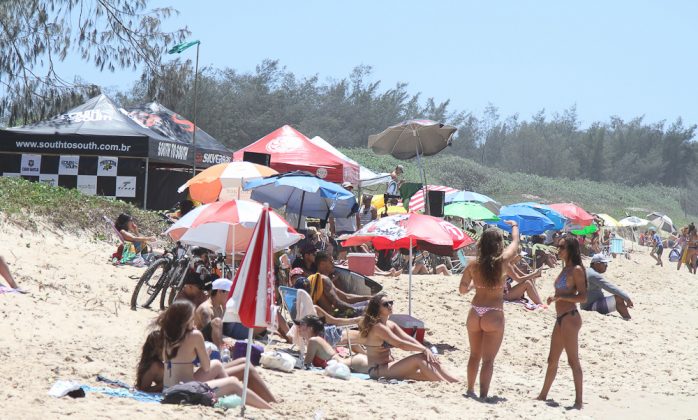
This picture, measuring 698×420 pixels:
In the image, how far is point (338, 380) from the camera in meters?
8.20

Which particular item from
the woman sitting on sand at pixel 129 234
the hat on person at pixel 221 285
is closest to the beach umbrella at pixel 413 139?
the woman sitting on sand at pixel 129 234

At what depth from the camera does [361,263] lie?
1453 centimetres

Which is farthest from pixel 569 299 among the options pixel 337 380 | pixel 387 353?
pixel 337 380

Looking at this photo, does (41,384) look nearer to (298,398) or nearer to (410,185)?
(298,398)

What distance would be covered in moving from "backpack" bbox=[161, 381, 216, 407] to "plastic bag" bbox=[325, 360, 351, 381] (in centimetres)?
218

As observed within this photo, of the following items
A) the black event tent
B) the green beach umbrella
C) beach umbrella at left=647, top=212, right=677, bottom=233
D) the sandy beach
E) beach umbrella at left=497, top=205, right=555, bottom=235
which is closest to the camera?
the sandy beach

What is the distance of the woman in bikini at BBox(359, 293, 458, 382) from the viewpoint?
8586 millimetres

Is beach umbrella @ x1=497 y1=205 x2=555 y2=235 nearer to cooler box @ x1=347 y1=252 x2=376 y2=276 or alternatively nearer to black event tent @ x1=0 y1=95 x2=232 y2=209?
cooler box @ x1=347 y1=252 x2=376 y2=276

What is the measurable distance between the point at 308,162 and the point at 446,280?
3.54m

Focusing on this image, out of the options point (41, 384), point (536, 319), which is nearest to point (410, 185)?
point (536, 319)

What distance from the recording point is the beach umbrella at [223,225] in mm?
10008

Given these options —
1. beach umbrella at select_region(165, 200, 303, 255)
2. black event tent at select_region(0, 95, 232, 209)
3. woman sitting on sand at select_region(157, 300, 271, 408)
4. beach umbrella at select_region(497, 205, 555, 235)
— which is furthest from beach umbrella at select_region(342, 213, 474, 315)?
beach umbrella at select_region(497, 205, 555, 235)

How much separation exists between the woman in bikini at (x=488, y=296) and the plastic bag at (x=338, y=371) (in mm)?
1165

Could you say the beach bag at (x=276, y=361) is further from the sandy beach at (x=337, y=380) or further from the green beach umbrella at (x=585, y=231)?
the green beach umbrella at (x=585, y=231)
